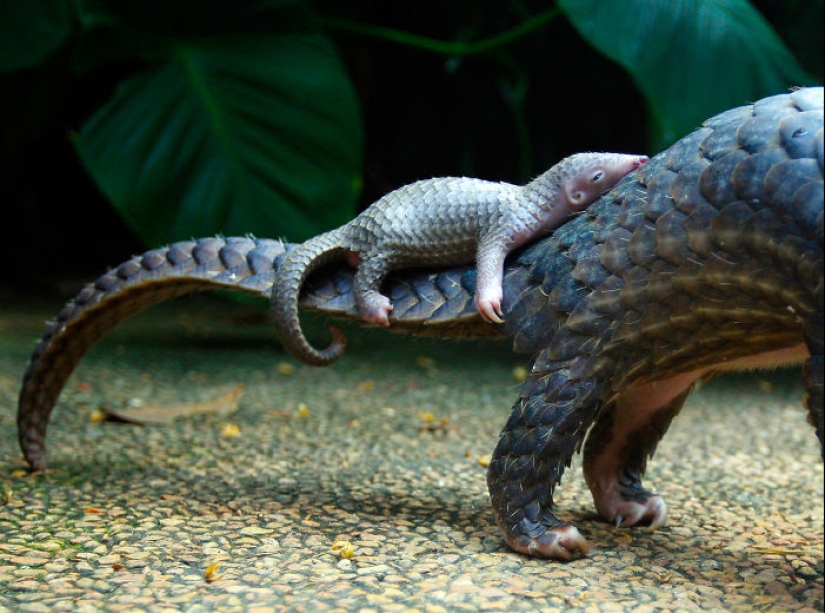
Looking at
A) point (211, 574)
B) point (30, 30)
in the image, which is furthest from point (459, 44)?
point (211, 574)

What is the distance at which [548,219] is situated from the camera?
2.28 meters

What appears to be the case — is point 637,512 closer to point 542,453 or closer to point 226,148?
point 542,453

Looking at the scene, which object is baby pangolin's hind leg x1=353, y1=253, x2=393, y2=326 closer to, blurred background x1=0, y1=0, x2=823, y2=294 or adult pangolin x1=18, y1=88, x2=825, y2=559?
adult pangolin x1=18, y1=88, x2=825, y2=559

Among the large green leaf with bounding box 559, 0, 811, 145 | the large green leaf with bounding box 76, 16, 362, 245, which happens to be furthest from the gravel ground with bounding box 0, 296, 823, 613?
the large green leaf with bounding box 559, 0, 811, 145

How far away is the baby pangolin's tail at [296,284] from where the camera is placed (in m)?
2.34

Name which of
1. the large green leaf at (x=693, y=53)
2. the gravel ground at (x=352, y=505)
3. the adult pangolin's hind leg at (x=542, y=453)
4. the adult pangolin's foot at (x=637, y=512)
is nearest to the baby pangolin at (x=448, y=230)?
the adult pangolin's hind leg at (x=542, y=453)

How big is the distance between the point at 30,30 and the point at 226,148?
3.40ft

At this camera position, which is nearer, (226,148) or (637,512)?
(637,512)

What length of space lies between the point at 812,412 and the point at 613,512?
2.69 ft

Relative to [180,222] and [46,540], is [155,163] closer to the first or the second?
[180,222]

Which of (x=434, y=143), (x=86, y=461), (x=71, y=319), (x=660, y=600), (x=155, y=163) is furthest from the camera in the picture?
(x=434, y=143)

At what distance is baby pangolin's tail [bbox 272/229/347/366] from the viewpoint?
7.68 ft

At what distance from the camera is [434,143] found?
18.9 ft

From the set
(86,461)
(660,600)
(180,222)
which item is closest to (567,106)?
(180,222)
